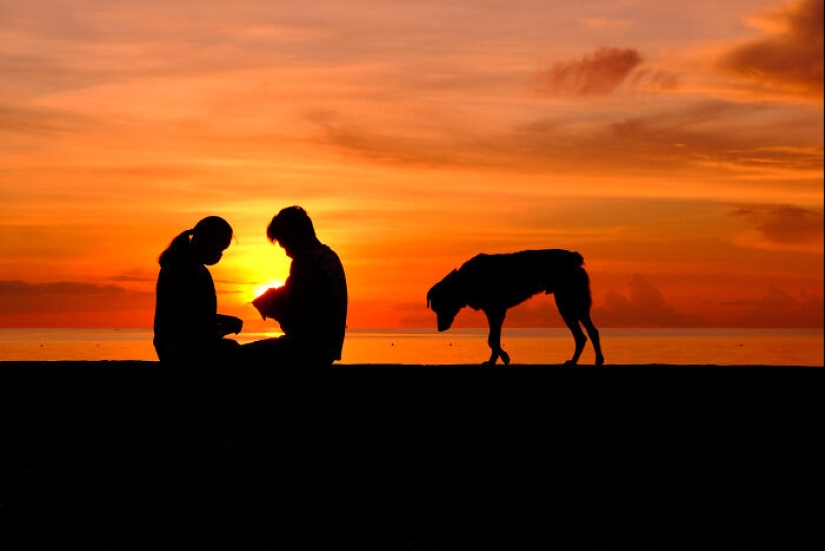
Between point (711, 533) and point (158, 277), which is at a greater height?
point (158, 277)

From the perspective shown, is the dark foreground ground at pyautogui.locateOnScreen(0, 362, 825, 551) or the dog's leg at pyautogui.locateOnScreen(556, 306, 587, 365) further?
the dog's leg at pyautogui.locateOnScreen(556, 306, 587, 365)

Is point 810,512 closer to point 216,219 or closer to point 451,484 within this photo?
point 451,484

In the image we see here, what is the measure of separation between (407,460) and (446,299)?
13.0 metres

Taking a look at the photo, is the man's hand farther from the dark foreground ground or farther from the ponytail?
the ponytail

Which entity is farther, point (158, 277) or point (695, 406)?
point (695, 406)

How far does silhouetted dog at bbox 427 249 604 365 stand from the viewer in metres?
20.9

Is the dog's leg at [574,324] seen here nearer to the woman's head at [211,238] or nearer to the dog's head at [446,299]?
the dog's head at [446,299]

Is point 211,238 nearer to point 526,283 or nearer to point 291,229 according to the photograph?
point 291,229

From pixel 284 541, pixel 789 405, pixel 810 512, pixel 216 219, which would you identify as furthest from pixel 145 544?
pixel 789 405

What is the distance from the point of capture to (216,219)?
9516 millimetres

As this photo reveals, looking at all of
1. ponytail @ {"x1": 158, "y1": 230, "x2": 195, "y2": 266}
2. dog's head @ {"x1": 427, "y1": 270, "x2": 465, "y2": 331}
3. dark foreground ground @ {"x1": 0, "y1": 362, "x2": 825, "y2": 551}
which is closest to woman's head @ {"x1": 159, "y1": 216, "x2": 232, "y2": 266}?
ponytail @ {"x1": 158, "y1": 230, "x2": 195, "y2": 266}

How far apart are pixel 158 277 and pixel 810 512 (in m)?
5.52

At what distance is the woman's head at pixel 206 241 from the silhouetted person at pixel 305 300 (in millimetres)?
493

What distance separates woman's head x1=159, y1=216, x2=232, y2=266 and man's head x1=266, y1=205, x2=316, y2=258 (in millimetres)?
435
